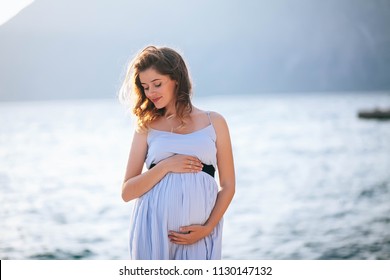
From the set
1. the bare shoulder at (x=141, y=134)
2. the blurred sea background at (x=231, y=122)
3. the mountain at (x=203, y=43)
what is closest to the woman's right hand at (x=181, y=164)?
the bare shoulder at (x=141, y=134)

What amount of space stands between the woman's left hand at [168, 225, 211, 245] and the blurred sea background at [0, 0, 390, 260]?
2.09 m

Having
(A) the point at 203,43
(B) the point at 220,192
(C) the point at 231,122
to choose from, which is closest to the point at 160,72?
(B) the point at 220,192

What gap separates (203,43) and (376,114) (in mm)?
6515

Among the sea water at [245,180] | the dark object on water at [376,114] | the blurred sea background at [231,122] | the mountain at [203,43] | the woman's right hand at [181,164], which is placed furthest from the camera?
the dark object on water at [376,114]

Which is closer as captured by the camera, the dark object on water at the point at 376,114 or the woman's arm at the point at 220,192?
the woman's arm at the point at 220,192

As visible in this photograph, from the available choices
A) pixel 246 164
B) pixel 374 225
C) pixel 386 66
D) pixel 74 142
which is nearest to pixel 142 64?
pixel 374 225

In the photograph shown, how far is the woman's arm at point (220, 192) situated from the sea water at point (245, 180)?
5697 mm

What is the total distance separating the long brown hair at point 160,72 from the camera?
194 cm

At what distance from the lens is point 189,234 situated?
1943 mm

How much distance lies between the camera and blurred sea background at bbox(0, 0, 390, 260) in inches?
357

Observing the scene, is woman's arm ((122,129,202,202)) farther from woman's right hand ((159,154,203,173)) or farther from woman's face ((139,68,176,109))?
woman's face ((139,68,176,109))

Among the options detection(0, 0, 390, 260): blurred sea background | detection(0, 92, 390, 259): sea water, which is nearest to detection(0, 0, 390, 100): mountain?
detection(0, 0, 390, 260): blurred sea background

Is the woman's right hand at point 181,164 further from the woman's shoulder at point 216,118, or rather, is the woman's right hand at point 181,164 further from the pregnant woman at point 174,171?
the woman's shoulder at point 216,118
